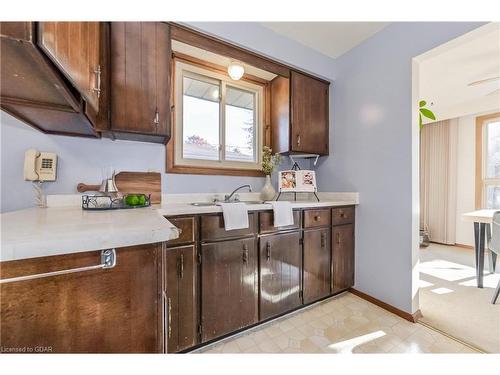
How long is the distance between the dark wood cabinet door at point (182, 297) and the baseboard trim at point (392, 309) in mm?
1674

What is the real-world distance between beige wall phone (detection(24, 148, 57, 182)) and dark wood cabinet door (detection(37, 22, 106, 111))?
23.0 inches

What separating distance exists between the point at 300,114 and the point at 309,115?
140 mm

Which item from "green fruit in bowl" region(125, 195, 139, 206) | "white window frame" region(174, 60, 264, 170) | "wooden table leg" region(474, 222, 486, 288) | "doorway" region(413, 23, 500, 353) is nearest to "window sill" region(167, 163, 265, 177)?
"white window frame" region(174, 60, 264, 170)

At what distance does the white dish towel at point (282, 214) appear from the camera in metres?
1.65

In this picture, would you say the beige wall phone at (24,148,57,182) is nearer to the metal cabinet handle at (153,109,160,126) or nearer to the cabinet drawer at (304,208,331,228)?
the metal cabinet handle at (153,109,160,126)

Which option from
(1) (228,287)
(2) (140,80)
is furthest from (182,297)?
(2) (140,80)

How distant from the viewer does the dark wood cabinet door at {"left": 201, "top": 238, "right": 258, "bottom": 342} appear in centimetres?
139

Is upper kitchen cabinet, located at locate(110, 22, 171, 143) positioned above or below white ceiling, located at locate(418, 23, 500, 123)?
below

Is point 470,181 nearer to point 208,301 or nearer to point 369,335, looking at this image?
point 369,335
